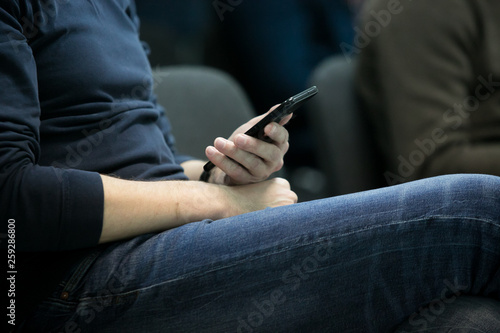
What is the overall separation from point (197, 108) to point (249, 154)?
527 mm

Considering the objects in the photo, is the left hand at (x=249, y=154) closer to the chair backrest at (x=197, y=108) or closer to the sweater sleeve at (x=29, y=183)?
the sweater sleeve at (x=29, y=183)

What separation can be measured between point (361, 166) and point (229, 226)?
65cm

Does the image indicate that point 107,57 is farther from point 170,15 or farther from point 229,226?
point 170,15

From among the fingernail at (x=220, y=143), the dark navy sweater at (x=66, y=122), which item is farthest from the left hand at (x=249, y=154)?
the dark navy sweater at (x=66, y=122)

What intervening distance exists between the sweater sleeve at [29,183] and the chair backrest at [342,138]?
689 millimetres

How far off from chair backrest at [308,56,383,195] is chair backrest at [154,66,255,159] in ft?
0.58

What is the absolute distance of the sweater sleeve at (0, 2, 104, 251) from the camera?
63cm

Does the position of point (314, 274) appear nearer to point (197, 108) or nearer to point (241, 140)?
point (241, 140)

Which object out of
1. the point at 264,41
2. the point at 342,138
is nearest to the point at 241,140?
the point at 342,138

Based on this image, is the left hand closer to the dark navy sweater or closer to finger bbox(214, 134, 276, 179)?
finger bbox(214, 134, 276, 179)

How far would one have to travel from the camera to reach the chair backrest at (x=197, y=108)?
1258 mm

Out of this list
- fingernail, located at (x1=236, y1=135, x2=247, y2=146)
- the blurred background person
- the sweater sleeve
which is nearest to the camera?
the sweater sleeve

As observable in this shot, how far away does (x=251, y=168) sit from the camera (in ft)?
2.60

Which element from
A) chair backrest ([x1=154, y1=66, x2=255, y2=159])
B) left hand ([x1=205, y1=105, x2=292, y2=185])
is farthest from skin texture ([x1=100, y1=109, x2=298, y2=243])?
chair backrest ([x1=154, y1=66, x2=255, y2=159])
